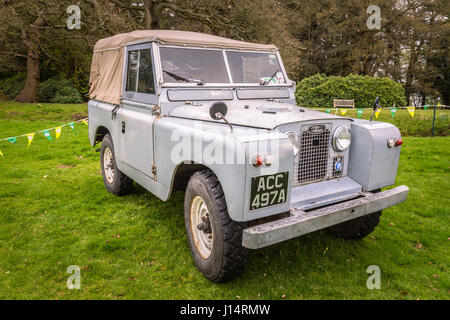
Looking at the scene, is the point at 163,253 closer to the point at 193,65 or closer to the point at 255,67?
the point at 193,65

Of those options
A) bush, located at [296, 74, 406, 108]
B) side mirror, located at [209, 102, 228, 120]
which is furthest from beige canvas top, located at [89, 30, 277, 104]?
bush, located at [296, 74, 406, 108]

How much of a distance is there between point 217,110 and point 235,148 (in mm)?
685

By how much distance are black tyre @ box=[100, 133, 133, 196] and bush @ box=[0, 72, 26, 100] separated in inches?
668

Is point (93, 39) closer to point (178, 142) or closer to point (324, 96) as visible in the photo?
point (324, 96)

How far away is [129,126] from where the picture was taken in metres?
4.45

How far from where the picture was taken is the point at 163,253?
386 centimetres

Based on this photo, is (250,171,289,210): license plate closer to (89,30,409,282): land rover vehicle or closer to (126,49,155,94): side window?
(89,30,409,282): land rover vehicle

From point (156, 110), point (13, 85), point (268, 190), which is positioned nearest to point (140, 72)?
point (156, 110)

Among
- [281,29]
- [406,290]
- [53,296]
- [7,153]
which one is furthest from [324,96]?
[53,296]

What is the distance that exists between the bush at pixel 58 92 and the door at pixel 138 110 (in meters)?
15.1

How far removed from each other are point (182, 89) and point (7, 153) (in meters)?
6.64

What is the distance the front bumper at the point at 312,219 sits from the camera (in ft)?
8.75

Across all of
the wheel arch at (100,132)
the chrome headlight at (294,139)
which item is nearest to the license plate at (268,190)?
the chrome headlight at (294,139)

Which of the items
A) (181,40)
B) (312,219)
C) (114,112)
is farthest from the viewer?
(114,112)
